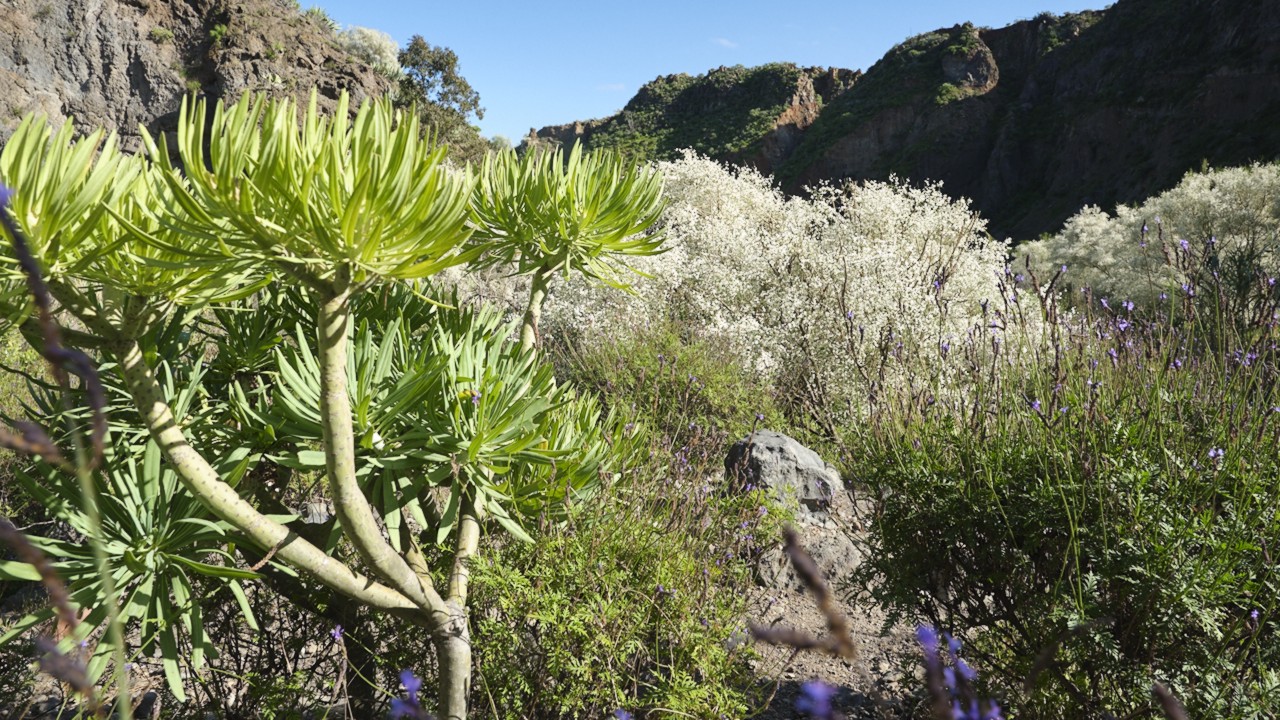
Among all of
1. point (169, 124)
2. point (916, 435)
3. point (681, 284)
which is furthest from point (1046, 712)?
point (169, 124)

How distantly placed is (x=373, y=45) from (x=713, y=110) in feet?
114

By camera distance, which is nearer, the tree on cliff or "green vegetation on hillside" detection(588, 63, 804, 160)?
the tree on cliff

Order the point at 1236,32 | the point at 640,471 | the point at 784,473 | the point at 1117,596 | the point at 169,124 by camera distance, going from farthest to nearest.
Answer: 1. the point at 1236,32
2. the point at 169,124
3. the point at 784,473
4. the point at 640,471
5. the point at 1117,596

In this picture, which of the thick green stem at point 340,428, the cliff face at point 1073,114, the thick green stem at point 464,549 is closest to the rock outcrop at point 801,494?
the thick green stem at point 464,549

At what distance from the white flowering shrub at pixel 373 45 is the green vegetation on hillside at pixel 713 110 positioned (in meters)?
21.3

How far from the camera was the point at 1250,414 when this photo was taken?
218 centimetres

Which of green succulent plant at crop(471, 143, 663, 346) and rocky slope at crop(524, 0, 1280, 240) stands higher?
rocky slope at crop(524, 0, 1280, 240)

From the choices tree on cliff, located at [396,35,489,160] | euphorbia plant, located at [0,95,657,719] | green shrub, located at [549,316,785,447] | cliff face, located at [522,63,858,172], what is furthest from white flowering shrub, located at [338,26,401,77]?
euphorbia plant, located at [0,95,657,719]

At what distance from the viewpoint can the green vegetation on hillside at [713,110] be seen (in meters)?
56.3

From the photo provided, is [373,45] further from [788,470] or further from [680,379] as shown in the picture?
[788,470]

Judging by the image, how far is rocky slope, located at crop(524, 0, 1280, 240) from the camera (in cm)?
3841

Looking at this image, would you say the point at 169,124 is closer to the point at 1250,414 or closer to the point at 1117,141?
the point at 1250,414

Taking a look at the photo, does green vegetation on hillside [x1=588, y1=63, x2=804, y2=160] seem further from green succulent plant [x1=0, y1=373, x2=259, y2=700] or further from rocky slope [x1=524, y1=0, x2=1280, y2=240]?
green succulent plant [x1=0, y1=373, x2=259, y2=700]

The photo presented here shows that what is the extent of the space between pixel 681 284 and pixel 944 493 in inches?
288
